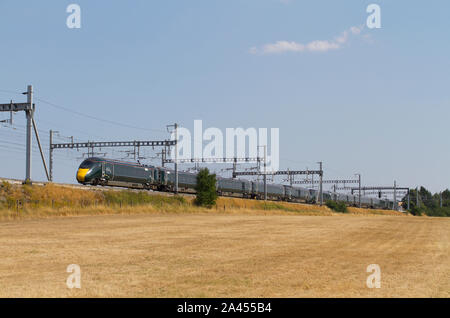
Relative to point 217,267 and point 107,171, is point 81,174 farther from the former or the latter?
point 217,267

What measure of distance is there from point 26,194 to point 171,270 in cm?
3541

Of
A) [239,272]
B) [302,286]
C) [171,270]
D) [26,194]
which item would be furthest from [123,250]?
[26,194]

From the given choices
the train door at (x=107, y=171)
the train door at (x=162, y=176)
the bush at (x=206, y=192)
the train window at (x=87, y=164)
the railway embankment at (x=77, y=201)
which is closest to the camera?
the railway embankment at (x=77, y=201)

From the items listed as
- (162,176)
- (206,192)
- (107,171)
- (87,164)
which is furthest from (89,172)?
(206,192)

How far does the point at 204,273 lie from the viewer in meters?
13.3

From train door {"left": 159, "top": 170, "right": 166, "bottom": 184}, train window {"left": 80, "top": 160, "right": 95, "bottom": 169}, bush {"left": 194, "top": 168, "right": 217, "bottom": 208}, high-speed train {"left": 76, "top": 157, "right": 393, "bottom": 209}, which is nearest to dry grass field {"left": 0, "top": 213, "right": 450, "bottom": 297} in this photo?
train window {"left": 80, "top": 160, "right": 95, "bottom": 169}

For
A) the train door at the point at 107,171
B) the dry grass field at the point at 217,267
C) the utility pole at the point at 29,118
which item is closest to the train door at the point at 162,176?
the train door at the point at 107,171

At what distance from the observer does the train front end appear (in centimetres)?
5525

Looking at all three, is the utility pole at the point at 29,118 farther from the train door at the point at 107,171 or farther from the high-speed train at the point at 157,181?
the train door at the point at 107,171

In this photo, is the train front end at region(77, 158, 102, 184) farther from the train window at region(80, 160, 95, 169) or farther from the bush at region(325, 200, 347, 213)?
the bush at region(325, 200, 347, 213)

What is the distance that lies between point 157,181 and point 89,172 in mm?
13101

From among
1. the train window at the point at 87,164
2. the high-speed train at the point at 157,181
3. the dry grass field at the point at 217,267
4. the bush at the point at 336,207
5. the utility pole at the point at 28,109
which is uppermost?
the utility pole at the point at 28,109

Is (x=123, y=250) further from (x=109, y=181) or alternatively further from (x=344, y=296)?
(x=109, y=181)

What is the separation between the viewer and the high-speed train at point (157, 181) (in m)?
55.9
